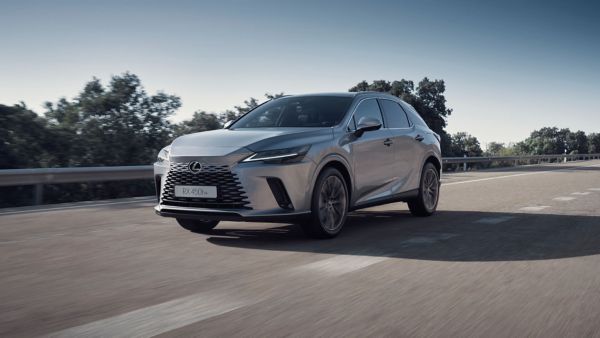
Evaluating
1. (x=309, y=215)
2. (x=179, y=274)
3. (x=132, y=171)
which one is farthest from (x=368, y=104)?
(x=132, y=171)

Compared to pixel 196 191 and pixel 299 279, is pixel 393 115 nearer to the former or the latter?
pixel 196 191

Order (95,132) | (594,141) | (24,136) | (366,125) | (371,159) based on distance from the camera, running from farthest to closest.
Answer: (594,141)
(95,132)
(24,136)
(371,159)
(366,125)

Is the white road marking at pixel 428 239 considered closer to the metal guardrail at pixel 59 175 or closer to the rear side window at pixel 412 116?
the rear side window at pixel 412 116

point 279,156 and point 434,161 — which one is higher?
point 279,156

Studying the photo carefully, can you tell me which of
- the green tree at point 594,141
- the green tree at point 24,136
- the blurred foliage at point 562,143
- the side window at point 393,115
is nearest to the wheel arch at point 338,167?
the side window at point 393,115

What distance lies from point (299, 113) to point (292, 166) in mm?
1565

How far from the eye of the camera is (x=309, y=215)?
6.45 m

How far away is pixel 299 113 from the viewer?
7.68 metres

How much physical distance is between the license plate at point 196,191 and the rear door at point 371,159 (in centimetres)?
183

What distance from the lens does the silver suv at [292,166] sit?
6176 millimetres

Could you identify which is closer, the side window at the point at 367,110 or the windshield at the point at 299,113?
the windshield at the point at 299,113

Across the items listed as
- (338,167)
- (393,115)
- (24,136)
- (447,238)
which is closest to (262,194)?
(338,167)

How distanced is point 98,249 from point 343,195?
2.63 meters

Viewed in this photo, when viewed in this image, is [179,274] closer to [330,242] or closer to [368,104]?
[330,242]
